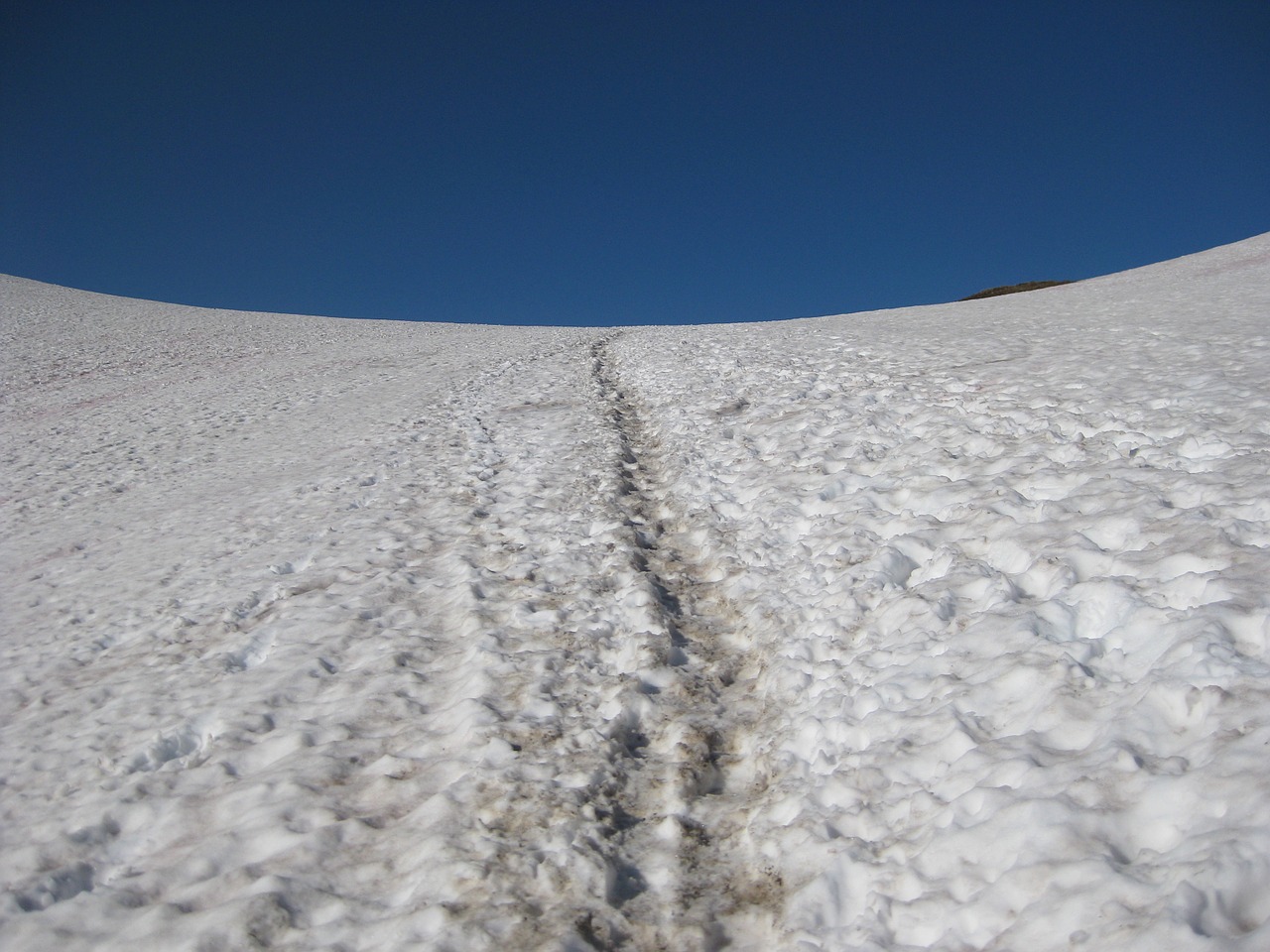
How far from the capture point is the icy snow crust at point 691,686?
2.99 metres

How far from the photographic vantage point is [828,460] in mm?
7473

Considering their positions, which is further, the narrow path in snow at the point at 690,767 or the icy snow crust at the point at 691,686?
the narrow path in snow at the point at 690,767

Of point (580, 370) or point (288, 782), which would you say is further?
point (580, 370)

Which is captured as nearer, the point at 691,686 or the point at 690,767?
the point at 690,767

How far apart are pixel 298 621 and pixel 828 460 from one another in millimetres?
4683

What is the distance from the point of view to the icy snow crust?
299 centimetres

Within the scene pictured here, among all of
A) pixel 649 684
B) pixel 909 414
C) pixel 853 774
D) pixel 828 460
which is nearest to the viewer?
pixel 853 774

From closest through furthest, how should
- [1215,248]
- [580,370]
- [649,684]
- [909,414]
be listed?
[649,684]
[909,414]
[580,370]
[1215,248]

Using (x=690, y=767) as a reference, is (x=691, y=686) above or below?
above

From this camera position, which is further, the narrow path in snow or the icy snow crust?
the narrow path in snow

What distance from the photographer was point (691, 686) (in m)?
4.69

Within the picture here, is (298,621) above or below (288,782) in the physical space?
above

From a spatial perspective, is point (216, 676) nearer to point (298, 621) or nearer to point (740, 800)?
point (298, 621)

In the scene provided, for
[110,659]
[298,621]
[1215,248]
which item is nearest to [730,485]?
[298,621]
